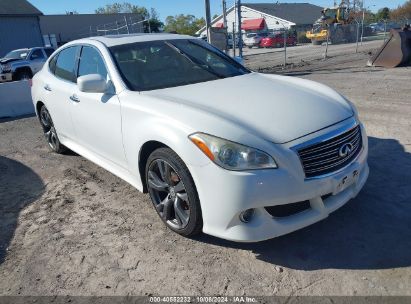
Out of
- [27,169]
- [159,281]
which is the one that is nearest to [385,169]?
[159,281]

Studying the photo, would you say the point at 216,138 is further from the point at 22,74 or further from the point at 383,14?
the point at 383,14

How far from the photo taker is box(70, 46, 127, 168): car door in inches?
147

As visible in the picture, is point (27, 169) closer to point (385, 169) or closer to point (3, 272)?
point (3, 272)

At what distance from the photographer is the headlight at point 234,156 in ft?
8.85

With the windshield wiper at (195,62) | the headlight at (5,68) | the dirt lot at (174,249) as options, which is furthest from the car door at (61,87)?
the headlight at (5,68)

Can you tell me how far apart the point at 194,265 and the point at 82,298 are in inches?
33.0

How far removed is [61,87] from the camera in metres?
4.80

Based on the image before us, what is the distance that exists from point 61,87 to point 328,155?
339 cm

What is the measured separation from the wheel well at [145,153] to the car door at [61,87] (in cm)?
160

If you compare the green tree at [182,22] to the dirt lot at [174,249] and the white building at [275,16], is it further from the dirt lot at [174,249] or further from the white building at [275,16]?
the dirt lot at [174,249]

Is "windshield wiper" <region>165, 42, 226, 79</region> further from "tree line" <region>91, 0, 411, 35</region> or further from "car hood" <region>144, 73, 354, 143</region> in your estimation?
"tree line" <region>91, 0, 411, 35</region>

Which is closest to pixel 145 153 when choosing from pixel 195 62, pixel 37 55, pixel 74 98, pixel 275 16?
pixel 195 62

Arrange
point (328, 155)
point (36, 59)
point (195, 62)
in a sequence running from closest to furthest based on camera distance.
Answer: point (328, 155), point (195, 62), point (36, 59)

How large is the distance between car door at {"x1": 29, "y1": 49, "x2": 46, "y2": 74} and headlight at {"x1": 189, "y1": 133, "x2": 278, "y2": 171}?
15742mm
